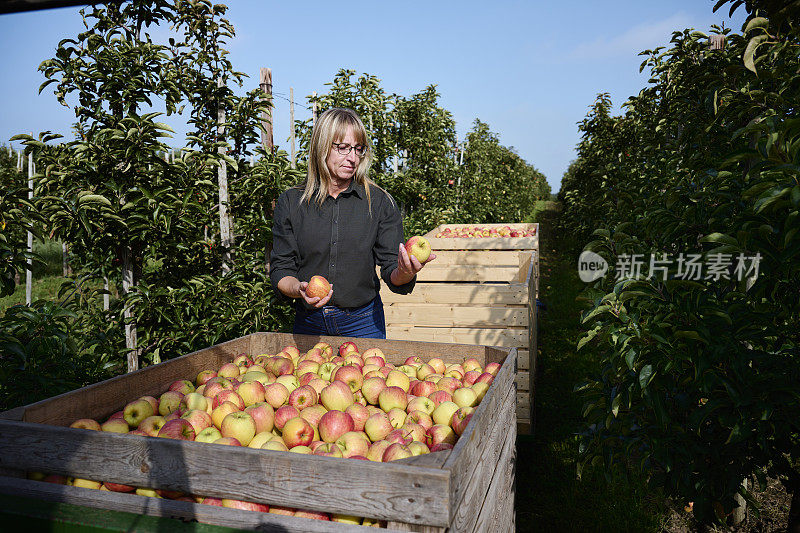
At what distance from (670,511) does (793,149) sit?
9.26 ft

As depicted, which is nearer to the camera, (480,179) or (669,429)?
(669,429)

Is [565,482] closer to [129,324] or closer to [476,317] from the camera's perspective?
[476,317]

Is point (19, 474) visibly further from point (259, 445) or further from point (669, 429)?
point (669, 429)

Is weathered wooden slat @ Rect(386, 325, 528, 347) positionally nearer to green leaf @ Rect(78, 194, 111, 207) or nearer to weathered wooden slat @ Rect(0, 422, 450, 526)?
green leaf @ Rect(78, 194, 111, 207)

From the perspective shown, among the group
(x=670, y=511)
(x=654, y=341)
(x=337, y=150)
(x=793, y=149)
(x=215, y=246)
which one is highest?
(x=337, y=150)

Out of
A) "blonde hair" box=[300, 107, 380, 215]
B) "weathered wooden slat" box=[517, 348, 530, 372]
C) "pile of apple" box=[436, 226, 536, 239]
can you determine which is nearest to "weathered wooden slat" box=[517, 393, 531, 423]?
"weathered wooden slat" box=[517, 348, 530, 372]

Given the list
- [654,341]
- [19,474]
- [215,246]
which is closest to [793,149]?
[654,341]

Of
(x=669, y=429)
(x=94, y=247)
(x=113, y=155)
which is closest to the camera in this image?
(x=669, y=429)

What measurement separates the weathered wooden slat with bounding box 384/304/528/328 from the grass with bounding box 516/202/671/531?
106 cm

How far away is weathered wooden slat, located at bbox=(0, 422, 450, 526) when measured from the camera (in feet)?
3.61

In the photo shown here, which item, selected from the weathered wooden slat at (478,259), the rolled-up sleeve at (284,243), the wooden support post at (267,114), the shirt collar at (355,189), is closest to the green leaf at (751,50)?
the shirt collar at (355,189)

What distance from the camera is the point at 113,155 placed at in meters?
2.89

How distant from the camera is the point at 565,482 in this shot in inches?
150

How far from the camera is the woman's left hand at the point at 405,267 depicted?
233cm
